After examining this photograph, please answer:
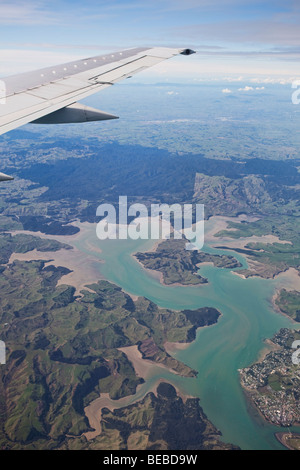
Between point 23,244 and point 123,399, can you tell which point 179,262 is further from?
point 23,244

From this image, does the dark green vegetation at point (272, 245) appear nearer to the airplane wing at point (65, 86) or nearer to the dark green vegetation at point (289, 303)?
the dark green vegetation at point (289, 303)

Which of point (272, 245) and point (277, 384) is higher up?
point (272, 245)

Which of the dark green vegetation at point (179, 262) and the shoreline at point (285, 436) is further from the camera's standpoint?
the dark green vegetation at point (179, 262)

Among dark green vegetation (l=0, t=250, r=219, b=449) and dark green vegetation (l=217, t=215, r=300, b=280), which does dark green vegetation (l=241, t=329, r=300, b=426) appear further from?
dark green vegetation (l=217, t=215, r=300, b=280)

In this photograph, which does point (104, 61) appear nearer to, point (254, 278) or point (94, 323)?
point (94, 323)

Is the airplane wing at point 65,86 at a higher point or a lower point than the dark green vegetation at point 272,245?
higher

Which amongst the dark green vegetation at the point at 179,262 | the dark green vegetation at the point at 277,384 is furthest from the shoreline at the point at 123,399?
the dark green vegetation at the point at 179,262

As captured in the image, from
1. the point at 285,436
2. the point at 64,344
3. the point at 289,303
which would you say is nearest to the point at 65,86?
the point at 285,436
